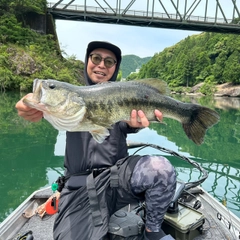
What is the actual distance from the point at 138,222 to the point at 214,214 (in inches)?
75.4

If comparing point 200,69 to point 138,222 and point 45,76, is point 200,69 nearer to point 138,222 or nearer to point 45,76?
point 45,76

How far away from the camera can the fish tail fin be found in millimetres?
2707

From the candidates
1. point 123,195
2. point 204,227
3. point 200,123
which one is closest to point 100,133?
point 123,195

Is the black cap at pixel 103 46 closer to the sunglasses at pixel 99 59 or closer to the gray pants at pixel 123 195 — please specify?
the sunglasses at pixel 99 59

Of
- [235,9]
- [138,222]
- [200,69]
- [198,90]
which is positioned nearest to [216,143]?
[138,222]

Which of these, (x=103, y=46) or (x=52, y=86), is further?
(x=103, y=46)

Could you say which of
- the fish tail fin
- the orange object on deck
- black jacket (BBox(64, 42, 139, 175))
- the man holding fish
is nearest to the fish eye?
the man holding fish

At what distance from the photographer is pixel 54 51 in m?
40.2

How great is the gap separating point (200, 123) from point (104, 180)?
1207 mm

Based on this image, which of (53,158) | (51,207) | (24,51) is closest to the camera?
(51,207)

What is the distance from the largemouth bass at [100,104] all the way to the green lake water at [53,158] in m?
3.85

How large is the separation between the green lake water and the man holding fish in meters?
3.14

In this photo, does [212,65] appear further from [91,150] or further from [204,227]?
[91,150]

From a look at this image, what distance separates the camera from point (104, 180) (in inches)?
104
